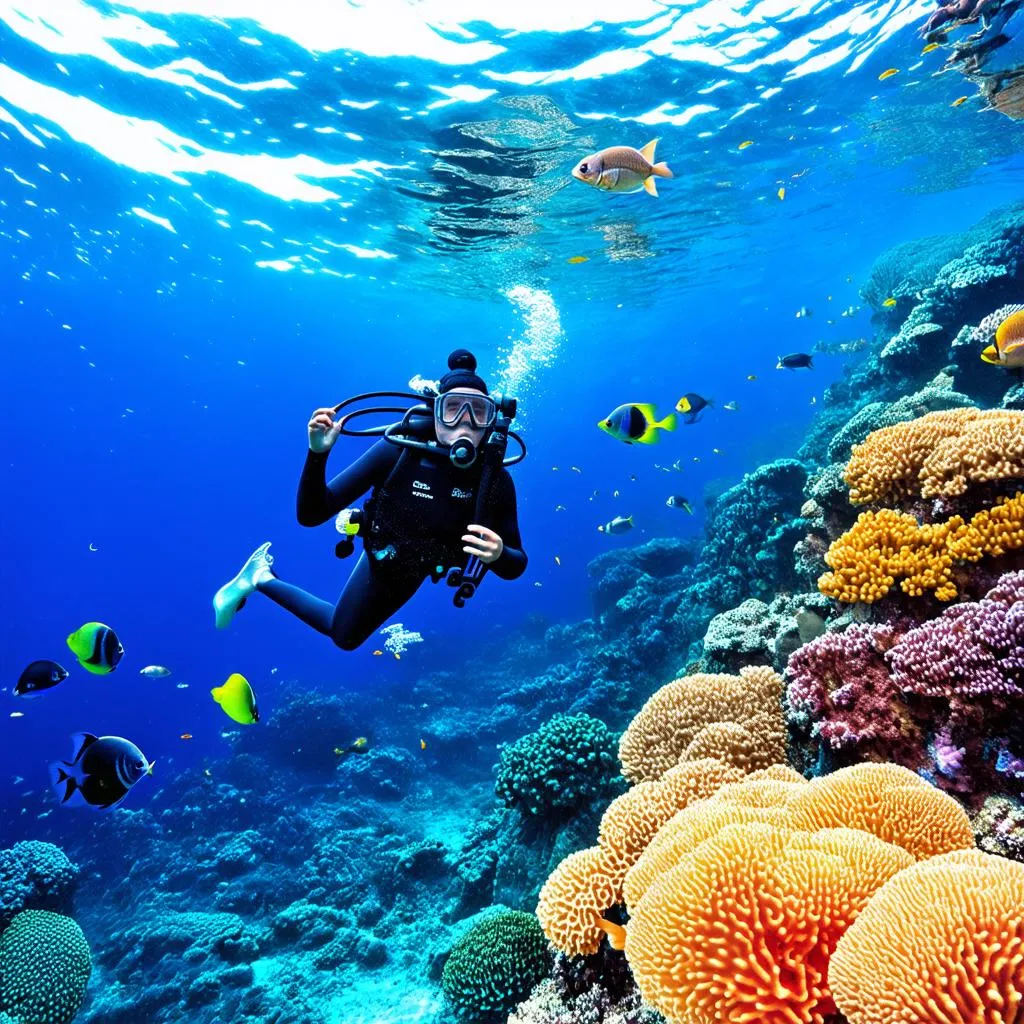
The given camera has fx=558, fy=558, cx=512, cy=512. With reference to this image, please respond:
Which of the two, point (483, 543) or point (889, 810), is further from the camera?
point (483, 543)

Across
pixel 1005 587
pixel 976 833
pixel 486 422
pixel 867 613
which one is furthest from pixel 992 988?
pixel 486 422

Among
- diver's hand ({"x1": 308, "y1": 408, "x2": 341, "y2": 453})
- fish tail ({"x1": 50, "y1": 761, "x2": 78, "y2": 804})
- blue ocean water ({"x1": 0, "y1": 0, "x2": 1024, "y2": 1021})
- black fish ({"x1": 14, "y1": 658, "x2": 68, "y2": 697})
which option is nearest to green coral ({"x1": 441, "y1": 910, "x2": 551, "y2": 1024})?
fish tail ({"x1": 50, "y1": 761, "x2": 78, "y2": 804})

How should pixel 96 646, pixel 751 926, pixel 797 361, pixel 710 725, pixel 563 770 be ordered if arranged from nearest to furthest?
pixel 751 926, pixel 710 725, pixel 96 646, pixel 563 770, pixel 797 361

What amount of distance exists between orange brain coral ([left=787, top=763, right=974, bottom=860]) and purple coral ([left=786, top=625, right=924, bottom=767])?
94cm

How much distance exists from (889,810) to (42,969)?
10.1 m

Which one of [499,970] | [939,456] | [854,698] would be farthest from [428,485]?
[499,970]

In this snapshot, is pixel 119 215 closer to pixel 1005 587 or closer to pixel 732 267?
pixel 1005 587

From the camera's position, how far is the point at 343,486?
15.7 ft

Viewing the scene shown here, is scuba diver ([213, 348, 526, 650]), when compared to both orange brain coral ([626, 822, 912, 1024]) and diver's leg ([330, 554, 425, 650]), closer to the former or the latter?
diver's leg ([330, 554, 425, 650])

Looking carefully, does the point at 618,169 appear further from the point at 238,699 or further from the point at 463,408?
the point at 238,699

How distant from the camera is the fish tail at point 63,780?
4188mm

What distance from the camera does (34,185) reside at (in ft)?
57.3

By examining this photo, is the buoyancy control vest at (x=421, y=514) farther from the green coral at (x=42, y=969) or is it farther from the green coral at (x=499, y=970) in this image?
the green coral at (x=42, y=969)

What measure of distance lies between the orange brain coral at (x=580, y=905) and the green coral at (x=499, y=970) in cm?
267
